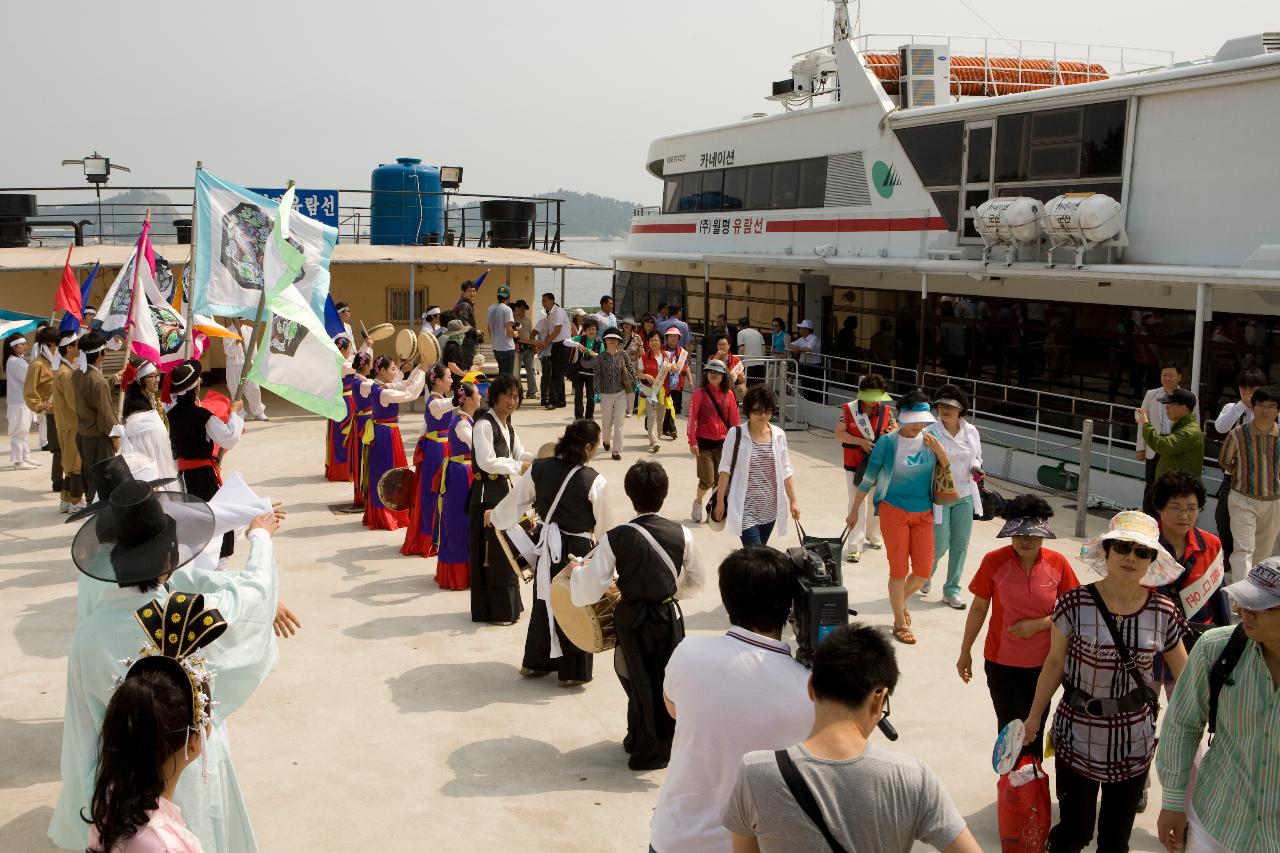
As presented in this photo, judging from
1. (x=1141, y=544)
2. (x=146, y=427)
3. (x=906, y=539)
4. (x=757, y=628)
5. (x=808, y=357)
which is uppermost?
(x=808, y=357)

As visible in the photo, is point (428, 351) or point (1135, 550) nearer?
point (1135, 550)

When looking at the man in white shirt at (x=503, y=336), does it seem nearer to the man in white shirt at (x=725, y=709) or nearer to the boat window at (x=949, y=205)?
the boat window at (x=949, y=205)

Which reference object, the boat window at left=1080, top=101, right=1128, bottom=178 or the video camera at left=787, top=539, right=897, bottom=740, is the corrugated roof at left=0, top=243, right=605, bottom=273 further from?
the video camera at left=787, top=539, right=897, bottom=740

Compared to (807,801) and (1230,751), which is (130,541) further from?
(1230,751)

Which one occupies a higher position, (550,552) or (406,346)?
(406,346)

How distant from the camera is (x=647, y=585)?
16.8 ft

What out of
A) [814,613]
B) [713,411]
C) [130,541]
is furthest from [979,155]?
[130,541]

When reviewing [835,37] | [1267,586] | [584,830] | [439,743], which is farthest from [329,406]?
[835,37]

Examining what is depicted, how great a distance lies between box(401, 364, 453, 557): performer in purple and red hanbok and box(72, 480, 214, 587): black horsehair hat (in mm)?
4940

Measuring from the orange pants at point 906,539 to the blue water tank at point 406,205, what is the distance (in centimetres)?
1793

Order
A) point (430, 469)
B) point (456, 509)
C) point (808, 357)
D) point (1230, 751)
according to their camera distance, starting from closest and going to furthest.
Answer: point (1230, 751)
point (456, 509)
point (430, 469)
point (808, 357)

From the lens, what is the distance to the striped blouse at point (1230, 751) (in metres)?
3.23

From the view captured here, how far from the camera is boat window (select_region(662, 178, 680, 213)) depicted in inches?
858

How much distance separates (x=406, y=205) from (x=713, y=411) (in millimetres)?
15918
